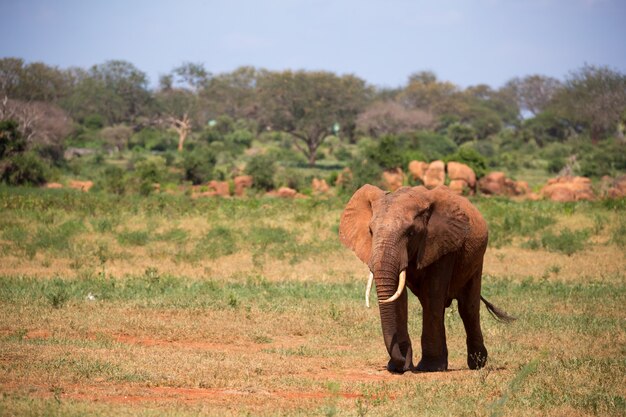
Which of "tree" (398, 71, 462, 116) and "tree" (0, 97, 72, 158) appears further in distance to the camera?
"tree" (398, 71, 462, 116)

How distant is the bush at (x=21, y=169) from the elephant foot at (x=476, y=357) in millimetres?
26808

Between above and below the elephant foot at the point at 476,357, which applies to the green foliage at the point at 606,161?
above

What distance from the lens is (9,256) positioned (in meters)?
19.4

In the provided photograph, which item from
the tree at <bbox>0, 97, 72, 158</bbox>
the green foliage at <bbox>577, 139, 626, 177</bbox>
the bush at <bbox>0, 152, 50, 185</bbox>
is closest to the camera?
the bush at <bbox>0, 152, 50, 185</bbox>

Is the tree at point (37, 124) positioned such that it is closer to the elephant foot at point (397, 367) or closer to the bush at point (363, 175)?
the bush at point (363, 175)

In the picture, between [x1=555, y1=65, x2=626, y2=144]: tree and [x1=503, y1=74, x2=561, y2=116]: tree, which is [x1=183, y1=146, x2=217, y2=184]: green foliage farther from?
[x1=503, y1=74, x2=561, y2=116]: tree

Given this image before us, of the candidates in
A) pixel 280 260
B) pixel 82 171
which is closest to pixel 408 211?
pixel 280 260

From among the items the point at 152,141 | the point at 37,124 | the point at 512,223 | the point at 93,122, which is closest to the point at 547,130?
the point at 152,141

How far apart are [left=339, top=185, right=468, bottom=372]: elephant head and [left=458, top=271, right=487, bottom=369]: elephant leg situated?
3.34ft

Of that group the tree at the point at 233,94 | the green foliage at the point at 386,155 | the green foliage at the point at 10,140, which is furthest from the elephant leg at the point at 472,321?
the tree at the point at 233,94

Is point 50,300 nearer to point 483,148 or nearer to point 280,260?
point 280,260

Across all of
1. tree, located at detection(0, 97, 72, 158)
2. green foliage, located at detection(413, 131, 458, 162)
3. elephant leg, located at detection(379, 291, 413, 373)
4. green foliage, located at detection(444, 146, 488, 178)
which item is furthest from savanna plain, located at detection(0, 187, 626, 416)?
green foliage, located at detection(413, 131, 458, 162)

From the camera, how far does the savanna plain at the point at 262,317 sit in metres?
8.27

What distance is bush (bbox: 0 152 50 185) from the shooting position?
113ft
